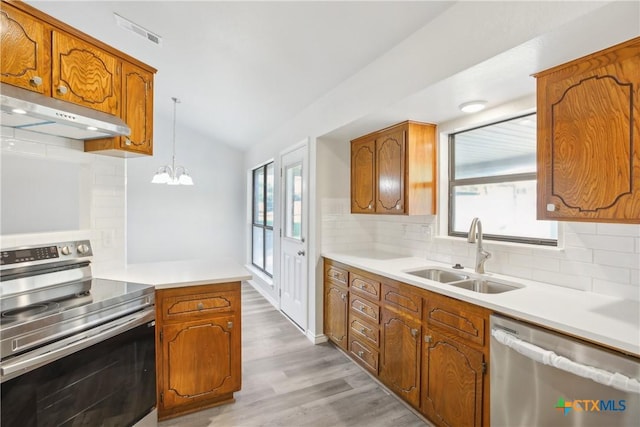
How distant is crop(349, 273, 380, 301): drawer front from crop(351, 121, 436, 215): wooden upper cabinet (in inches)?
25.9

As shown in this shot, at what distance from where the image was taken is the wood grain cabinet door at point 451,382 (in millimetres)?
1668

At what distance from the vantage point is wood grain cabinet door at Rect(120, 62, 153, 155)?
2.13m

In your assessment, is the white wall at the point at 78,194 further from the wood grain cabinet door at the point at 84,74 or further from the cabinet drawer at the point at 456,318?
the cabinet drawer at the point at 456,318

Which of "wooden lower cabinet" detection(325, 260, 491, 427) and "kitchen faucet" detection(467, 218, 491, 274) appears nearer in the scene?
"wooden lower cabinet" detection(325, 260, 491, 427)

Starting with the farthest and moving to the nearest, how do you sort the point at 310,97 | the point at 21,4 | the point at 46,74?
the point at 310,97
the point at 46,74
the point at 21,4


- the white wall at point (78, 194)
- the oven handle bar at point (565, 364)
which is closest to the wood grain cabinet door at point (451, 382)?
the oven handle bar at point (565, 364)

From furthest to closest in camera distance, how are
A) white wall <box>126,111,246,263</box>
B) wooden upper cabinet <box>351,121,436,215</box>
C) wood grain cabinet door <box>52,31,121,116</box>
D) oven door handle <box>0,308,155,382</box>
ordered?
white wall <box>126,111,246,263</box> < wooden upper cabinet <box>351,121,436,215</box> < wood grain cabinet door <box>52,31,121,116</box> < oven door handle <box>0,308,155,382</box>

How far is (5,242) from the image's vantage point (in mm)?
1842

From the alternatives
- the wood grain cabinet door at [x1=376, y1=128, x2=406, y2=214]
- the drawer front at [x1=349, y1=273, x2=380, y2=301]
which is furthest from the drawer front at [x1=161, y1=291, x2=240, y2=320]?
the wood grain cabinet door at [x1=376, y1=128, x2=406, y2=214]

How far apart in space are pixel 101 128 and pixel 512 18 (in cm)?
219

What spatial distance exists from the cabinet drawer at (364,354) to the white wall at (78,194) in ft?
6.77

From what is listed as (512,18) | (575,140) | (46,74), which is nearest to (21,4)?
(46,74)

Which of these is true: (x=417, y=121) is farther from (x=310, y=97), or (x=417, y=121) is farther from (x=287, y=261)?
(x=287, y=261)

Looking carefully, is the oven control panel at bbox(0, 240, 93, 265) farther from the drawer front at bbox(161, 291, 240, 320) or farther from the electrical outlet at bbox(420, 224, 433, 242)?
the electrical outlet at bbox(420, 224, 433, 242)
